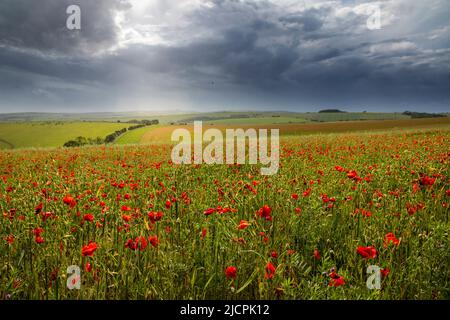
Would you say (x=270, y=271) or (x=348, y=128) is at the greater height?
(x=348, y=128)

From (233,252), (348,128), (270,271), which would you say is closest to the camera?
(270,271)

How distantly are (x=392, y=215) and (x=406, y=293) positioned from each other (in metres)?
1.35

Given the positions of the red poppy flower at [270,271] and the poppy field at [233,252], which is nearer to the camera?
the red poppy flower at [270,271]

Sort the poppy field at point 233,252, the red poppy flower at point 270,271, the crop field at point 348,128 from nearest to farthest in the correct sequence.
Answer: the red poppy flower at point 270,271 < the poppy field at point 233,252 < the crop field at point 348,128

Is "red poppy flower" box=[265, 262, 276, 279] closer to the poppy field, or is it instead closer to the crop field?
the poppy field

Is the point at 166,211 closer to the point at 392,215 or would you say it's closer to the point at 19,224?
the point at 19,224

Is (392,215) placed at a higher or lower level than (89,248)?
lower

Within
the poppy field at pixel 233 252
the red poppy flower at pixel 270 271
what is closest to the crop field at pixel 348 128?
the poppy field at pixel 233 252

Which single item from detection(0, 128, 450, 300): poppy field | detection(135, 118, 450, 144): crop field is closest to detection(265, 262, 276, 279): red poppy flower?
detection(0, 128, 450, 300): poppy field

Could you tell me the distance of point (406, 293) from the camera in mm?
2252

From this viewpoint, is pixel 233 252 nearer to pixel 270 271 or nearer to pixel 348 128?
pixel 270 271

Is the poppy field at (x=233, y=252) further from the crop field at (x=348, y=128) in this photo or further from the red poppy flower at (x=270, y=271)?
the crop field at (x=348, y=128)

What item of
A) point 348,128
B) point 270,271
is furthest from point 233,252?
point 348,128

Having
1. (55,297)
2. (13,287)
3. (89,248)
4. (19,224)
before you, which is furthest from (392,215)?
(19,224)
